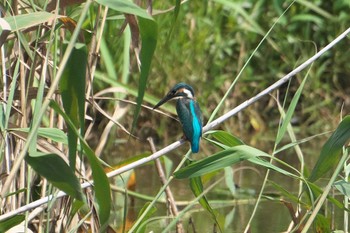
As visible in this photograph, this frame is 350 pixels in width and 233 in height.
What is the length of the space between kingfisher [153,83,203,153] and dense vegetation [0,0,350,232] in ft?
0.27

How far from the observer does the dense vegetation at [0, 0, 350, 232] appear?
2.40 metres

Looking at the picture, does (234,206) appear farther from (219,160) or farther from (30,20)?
(30,20)

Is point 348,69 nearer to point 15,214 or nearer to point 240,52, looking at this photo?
point 240,52

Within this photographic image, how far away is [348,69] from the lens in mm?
6395

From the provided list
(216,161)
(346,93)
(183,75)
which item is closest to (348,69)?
(346,93)

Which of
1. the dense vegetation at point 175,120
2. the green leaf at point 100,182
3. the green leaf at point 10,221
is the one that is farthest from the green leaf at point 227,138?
the green leaf at point 10,221

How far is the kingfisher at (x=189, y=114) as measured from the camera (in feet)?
9.79

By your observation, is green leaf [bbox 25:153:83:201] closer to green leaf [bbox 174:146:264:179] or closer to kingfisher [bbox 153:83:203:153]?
green leaf [bbox 174:146:264:179]

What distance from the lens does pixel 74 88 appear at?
2.12 meters

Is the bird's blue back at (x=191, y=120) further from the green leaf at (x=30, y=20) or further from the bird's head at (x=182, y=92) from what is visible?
the green leaf at (x=30, y=20)

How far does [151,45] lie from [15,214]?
531mm

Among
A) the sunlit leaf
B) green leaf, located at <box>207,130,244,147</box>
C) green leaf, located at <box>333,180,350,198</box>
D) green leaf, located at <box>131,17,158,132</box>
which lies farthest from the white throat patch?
green leaf, located at <box>131,17,158,132</box>

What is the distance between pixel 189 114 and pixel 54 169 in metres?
1.13

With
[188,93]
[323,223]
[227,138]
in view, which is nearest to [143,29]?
[227,138]
